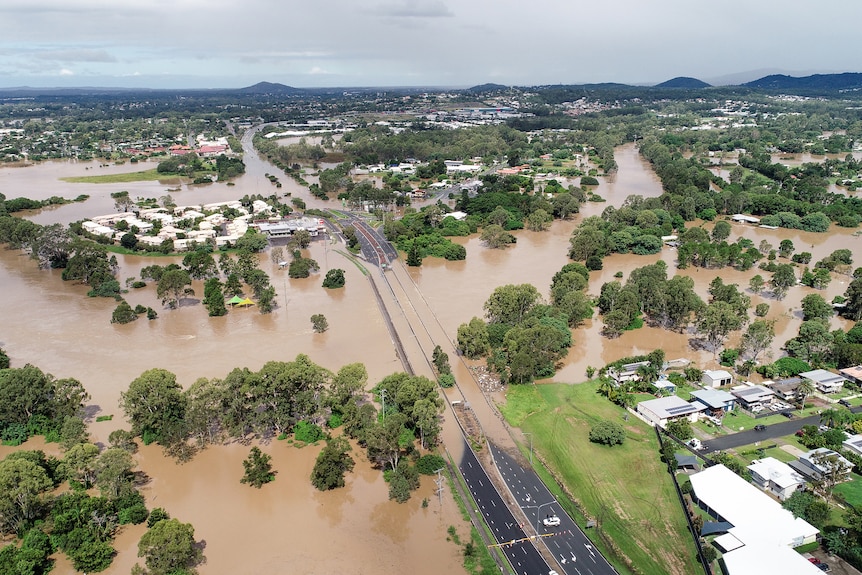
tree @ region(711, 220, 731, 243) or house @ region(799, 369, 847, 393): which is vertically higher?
tree @ region(711, 220, 731, 243)

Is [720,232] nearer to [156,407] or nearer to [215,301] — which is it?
[215,301]

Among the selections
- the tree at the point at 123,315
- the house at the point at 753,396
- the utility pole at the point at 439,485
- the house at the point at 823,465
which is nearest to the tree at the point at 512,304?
the house at the point at 753,396

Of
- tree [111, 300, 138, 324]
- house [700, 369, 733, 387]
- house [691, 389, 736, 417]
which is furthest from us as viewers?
tree [111, 300, 138, 324]

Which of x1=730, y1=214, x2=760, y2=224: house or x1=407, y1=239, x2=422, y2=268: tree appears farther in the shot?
x1=730, y1=214, x2=760, y2=224: house

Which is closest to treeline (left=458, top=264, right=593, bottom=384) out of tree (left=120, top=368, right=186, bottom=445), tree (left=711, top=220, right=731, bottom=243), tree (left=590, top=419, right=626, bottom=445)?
tree (left=590, top=419, right=626, bottom=445)

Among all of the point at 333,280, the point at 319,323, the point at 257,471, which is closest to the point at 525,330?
the point at 319,323

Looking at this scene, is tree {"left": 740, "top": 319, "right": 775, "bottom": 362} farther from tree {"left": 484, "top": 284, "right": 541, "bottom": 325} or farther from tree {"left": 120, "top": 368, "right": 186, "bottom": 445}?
tree {"left": 120, "top": 368, "right": 186, "bottom": 445}

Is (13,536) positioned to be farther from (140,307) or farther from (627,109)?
(627,109)

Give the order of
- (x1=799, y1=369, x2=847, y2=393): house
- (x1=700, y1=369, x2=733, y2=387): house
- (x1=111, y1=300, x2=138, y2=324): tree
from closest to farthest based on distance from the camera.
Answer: (x1=799, y1=369, x2=847, y2=393): house
(x1=700, y1=369, x2=733, y2=387): house
(x1=111, y1=300, x2=138, y2=324): tree
